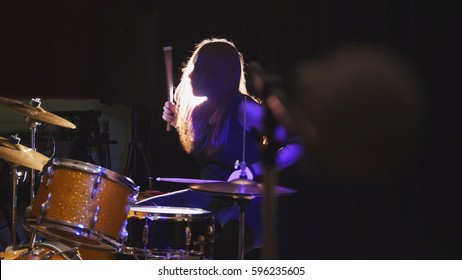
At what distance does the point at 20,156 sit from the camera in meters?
3.30

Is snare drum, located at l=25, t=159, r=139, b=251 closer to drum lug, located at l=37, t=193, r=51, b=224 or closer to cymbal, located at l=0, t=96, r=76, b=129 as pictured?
drum lug, located at l=37, t=193, r=51, b=224

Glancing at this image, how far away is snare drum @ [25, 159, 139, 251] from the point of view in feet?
9.23

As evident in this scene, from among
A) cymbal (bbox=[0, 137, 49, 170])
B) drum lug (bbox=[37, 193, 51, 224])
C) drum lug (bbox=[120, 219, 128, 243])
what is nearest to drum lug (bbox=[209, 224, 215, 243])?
drum lug (bbox=[120, 219, 128, 243])

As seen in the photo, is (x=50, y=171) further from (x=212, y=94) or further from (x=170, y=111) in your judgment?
(x=212, y=94)

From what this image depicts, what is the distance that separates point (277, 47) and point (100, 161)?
199cm

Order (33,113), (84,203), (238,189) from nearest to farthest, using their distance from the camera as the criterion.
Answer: (238,189) → (84,203) → (33,113)

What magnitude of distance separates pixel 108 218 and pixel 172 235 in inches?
12.9

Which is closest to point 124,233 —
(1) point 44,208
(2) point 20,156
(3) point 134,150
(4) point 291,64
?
(1) point 44,208

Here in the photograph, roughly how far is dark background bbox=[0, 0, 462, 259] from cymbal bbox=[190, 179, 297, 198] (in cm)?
128

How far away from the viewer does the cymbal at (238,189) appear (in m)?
2.59

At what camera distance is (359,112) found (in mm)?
3738

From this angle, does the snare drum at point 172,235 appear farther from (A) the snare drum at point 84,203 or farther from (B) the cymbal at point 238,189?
(B) the cymbal at point 238,189
